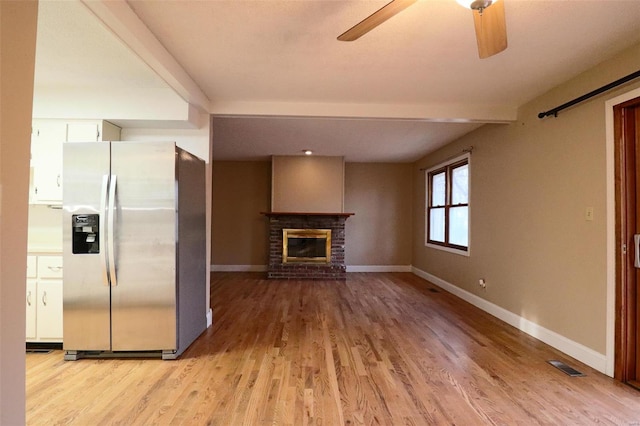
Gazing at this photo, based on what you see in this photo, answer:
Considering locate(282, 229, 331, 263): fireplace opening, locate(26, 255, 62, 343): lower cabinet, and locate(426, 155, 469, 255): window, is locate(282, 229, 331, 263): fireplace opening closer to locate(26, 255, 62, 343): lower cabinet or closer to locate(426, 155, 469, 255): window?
locate(426, 155, 469, 255): window

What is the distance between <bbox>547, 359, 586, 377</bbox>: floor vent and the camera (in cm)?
263

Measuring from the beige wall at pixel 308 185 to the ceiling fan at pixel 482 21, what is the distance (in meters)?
5.14

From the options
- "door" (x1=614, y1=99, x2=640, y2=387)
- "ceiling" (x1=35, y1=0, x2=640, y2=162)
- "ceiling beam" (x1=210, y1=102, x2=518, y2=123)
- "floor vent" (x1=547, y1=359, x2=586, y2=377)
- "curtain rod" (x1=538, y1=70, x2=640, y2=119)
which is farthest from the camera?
"ceiling beam" (x1=210, y1=102, x2=518, y2=123)

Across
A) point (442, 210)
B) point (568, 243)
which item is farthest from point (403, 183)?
point (568, 243)

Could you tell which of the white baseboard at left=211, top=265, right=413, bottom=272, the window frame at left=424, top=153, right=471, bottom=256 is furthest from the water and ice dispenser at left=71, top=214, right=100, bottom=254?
the white baseboard at left=211, top=265, right=413, bottom=272

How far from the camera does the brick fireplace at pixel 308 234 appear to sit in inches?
267

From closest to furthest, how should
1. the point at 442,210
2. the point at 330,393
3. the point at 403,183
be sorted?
the point at 330,393
the point at 442,210
the point at 403,183

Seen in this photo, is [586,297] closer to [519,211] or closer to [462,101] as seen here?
[519,211]

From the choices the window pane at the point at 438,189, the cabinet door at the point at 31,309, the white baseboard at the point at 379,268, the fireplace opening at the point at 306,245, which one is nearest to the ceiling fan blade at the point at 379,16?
the cabinet door at the point at 31,309

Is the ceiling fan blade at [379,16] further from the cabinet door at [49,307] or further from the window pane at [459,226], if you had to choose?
the window pane at [459,226]

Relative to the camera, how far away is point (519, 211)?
3799 mm

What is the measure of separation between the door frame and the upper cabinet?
4381mm

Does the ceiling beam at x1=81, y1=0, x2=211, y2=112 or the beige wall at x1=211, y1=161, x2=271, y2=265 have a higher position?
the ceiling beam at x1=81, y1=0, x2=211, y2=112

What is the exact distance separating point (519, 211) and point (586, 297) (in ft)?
3.91
